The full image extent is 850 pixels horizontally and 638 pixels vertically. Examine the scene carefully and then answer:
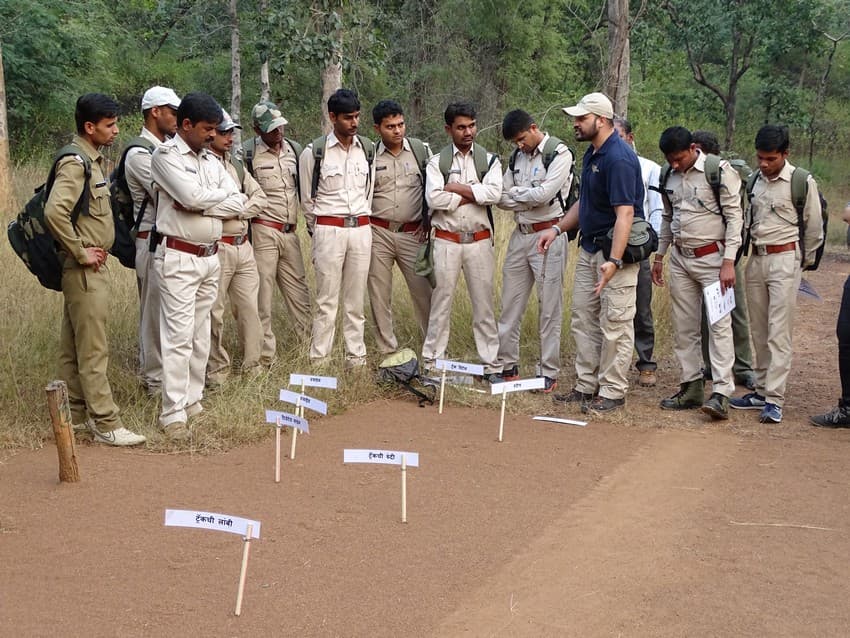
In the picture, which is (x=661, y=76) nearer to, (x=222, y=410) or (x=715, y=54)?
(x=715, y=54)

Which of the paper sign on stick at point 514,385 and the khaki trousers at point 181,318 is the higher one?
the khaki trousers at point 181,318

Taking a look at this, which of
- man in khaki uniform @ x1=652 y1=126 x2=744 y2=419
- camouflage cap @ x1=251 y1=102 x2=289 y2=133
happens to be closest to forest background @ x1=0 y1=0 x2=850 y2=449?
man in khaki uniform @ x1=652 y1=126 x2=744 y2=419

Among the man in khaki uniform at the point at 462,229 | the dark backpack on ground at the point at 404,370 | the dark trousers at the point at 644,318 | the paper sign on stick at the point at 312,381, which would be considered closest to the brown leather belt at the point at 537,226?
the man in khaki uniform at the point at 462,229

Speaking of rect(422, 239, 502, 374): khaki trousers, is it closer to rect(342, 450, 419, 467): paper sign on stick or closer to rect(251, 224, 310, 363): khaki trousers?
rect(251, 224, 310, 363): khaki trousers

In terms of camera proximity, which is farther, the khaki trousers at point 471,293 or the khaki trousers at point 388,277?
the khaki trousers at point 388,277

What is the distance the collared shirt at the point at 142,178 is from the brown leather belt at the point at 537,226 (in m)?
2.84

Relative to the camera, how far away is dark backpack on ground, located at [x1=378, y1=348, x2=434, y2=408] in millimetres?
7512

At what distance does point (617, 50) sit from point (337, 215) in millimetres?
4483

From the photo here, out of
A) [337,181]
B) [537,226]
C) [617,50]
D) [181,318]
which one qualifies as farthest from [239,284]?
[617,50]

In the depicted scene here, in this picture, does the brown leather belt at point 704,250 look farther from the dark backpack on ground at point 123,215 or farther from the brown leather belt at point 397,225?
the dark backpack on ground at point 123,215

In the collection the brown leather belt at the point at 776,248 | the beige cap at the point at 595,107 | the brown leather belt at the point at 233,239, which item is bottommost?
the brown leather belt at the point at 233,239

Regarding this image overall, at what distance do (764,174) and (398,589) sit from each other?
4.46 metres

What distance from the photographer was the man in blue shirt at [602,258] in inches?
269

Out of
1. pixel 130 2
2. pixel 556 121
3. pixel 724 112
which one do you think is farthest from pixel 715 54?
pixel 130 2
